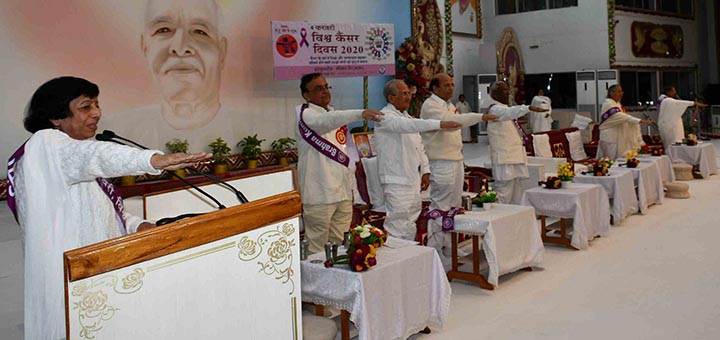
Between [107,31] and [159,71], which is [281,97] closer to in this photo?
[159,71]

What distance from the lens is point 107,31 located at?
809 centimetres

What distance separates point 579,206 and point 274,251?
4.47 m

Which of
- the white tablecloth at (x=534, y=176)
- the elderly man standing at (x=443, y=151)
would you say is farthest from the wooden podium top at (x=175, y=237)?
the white tablecloth at (x=534, y=176)

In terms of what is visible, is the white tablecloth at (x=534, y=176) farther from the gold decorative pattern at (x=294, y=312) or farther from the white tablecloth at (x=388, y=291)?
the gold decorative pattern at (x=294, y=312)

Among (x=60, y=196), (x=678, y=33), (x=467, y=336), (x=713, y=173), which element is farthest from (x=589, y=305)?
(x=678, y=33)

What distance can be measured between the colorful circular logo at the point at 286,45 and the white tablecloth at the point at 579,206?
4.07m

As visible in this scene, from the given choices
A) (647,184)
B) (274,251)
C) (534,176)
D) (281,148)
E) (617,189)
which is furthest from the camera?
(281,148)

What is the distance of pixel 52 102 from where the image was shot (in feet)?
7.01

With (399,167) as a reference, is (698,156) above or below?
below

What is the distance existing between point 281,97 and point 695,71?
14954 millimetres

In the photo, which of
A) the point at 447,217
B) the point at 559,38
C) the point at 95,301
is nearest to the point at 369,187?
the point at 447,217

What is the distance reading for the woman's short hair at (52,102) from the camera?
7.02 ft

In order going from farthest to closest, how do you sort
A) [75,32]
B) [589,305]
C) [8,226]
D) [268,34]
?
[268,34] < [75,32] < [8,226] < [589,305]

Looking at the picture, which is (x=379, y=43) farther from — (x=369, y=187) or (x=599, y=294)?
(x=599, y=294)
